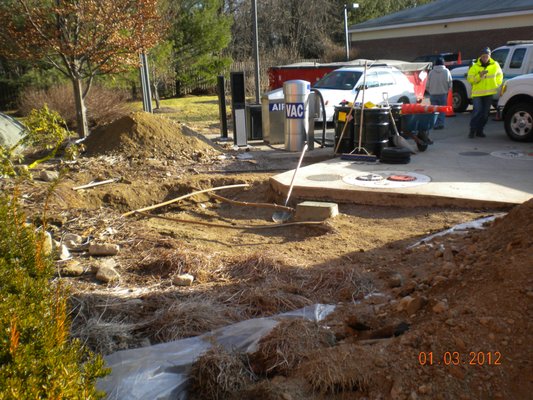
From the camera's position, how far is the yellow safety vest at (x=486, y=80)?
40.4ft

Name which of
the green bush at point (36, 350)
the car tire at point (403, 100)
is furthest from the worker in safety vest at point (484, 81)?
the green bush at point (36, 350)

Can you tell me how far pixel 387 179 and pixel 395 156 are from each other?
1.26 m

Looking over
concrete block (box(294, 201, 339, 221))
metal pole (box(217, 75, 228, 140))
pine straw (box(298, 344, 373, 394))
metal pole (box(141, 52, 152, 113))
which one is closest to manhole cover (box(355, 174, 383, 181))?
concrete block (box(294, 201, 339, 221))

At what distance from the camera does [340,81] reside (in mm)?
16359

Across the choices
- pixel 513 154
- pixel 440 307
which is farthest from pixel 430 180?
pixel 440 307

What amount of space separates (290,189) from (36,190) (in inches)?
143

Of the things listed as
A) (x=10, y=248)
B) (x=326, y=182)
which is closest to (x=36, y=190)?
(x=326, y=182)

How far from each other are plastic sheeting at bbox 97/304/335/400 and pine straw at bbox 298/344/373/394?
51cm

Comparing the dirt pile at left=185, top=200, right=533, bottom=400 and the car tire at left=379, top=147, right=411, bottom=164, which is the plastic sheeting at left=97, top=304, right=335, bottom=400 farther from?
the car tire at left=379, top=147, right=411, bottom=164

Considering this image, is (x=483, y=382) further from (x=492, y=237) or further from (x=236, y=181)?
(x=236, y=181)

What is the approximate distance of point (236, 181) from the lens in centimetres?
966

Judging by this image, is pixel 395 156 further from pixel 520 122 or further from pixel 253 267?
pixel 253 267

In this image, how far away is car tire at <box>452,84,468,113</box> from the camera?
1934cm

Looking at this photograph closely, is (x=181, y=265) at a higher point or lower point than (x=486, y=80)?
lower
